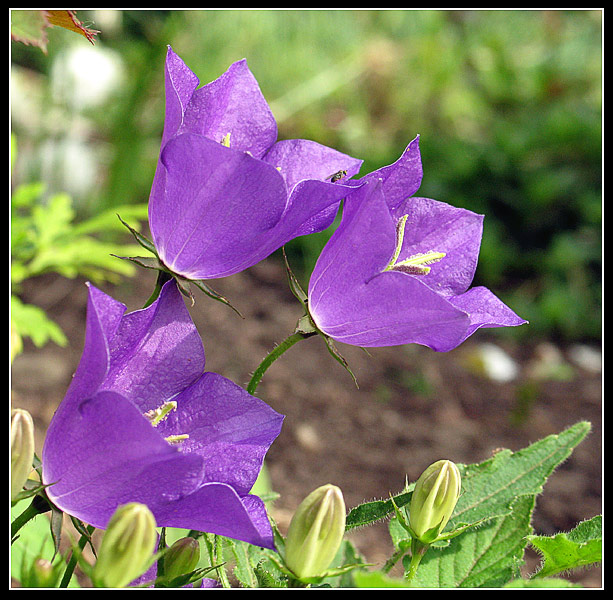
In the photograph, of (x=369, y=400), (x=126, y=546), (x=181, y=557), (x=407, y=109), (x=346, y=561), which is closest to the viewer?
(x=126, y=546)

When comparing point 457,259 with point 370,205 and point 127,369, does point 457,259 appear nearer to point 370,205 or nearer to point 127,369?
point 370,205

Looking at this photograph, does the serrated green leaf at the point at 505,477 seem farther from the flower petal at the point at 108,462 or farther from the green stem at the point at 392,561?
the flower petal at the point at 108,462

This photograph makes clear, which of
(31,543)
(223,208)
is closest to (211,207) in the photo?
(223,208)

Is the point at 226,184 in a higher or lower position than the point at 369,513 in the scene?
higher

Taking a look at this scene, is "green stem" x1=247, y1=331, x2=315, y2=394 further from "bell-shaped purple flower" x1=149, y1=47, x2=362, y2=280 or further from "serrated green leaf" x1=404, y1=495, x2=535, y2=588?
"serrated green leaf" x1=404, y1=495, x2=535, y2=588

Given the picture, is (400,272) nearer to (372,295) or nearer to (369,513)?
(372,295)

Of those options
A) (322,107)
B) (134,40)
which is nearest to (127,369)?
(134,40)

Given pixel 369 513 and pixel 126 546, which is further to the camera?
pixel 369 513
